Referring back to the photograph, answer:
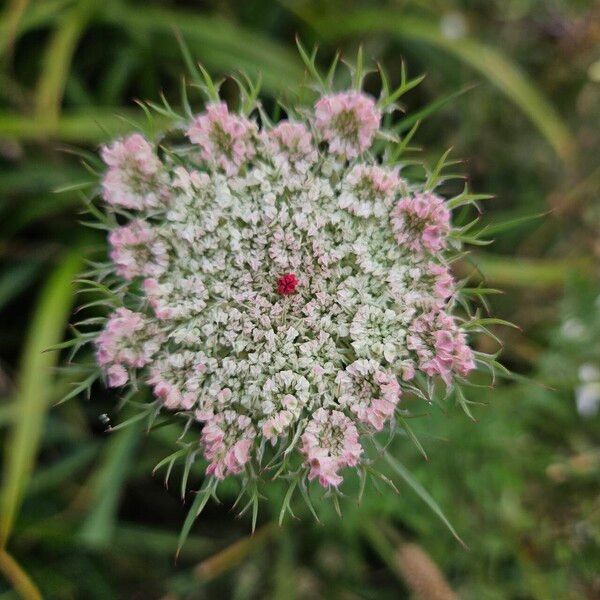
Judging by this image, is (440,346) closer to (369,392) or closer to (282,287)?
(369,392)

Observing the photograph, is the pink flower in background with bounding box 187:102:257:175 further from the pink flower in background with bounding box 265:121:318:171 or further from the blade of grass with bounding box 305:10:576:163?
the blade of grass with bounding box 305:10:576:163

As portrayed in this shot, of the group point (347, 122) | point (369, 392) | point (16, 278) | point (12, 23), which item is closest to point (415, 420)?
point (369, 392)


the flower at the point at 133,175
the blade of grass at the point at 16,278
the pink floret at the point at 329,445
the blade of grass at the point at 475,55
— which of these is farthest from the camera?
the blade of grass at the point at 475,55

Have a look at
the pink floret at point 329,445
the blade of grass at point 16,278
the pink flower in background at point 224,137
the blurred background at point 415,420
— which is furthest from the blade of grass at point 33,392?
the pink floret at point 329,445

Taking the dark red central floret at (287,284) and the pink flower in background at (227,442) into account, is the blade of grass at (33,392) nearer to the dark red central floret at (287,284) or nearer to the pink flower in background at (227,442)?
the pink flower in background at (227,442)

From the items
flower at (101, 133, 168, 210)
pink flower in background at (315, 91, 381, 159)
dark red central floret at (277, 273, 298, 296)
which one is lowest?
dark red central floret at (277, 273, 298, 296)

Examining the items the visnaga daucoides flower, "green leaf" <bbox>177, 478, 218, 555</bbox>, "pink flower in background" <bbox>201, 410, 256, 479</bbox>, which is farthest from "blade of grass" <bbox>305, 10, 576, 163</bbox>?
"green leaf" <bbox>177, 478, 218, 555</bbox>
